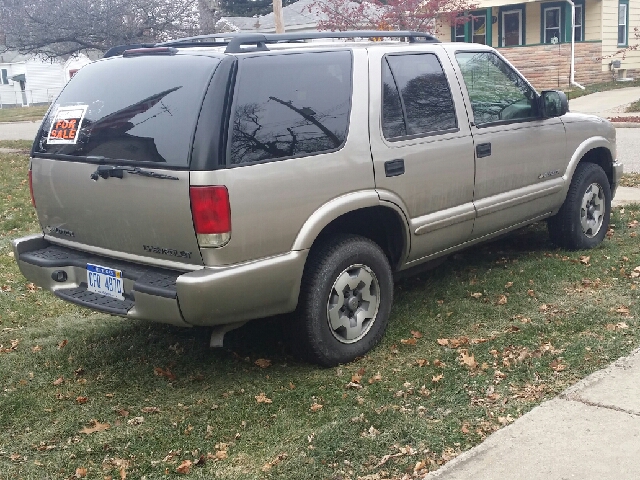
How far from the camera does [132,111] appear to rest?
14.6 ft

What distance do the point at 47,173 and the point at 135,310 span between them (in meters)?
1.14

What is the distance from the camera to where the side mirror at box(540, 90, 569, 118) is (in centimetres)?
625

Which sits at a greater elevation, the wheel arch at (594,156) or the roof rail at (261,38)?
the roof rail at (261,38)

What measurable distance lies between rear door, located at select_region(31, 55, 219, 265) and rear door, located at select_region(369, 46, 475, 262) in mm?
1277

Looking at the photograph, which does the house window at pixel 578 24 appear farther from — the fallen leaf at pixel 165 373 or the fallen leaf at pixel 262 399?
the fallen leaf at pixel 262 399

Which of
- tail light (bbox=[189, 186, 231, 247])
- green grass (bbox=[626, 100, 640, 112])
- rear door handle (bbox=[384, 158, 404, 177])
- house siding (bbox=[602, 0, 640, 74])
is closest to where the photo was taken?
tail light (bbox=[189, 186, 231, 247])

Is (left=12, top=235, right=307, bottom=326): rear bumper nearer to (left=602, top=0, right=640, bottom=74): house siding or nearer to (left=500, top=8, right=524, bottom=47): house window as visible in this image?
(left=602, top=0, right=640, bottom=74): house siding

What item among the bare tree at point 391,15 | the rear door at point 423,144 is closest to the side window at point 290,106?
the rear door at point 423,144

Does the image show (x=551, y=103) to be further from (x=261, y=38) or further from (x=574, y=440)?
(x=574, y=440)

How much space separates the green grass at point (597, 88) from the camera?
80.4 ft

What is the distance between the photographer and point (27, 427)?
4.21 meters


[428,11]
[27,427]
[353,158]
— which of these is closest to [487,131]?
[353,158]

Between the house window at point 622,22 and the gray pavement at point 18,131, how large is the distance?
2086 cm

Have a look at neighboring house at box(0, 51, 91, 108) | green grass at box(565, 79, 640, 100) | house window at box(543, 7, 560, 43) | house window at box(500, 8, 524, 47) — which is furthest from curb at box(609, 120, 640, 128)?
neighboring house at box(0, 51, 91, 108)
